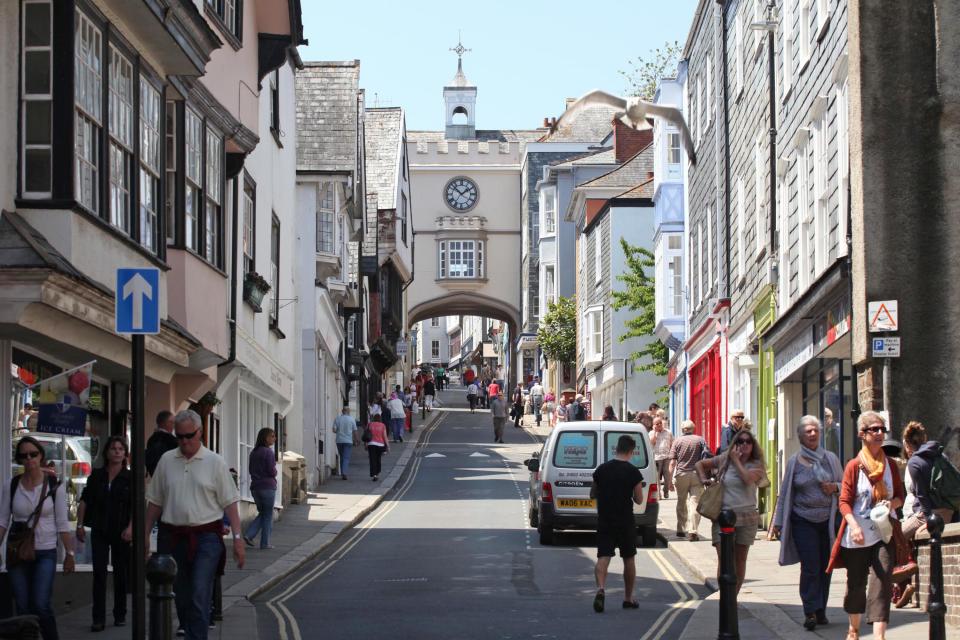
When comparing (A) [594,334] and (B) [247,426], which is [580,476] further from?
(A) [594,334]

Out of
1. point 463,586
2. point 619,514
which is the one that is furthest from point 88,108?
point 463,586

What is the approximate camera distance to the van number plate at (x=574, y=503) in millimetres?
20953

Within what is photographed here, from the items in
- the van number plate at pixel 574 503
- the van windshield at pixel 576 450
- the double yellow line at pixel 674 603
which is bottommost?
the double yellow line at pixel 674 603

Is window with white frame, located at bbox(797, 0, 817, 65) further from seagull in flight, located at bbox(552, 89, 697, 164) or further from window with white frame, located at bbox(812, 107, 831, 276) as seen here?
seagull in flight, located at bbox(552, 89, 697, 164)

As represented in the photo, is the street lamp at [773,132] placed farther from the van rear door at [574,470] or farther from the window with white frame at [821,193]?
the van rear door at [574,470]

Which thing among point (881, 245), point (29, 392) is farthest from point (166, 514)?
point (881, 245)

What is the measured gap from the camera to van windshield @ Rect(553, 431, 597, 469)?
21.3 metres

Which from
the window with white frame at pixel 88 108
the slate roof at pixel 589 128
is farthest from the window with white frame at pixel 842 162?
the slate roof at pixel 589 128

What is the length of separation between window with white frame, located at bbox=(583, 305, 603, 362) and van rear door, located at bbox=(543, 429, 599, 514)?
1259 inches

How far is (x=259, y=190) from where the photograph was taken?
931 inches

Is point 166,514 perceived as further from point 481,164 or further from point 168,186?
point 481,164

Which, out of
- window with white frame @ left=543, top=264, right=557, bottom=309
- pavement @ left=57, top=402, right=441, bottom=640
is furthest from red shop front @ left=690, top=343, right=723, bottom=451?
window with white frame @ left=543, top=264, right=557, bottom=309

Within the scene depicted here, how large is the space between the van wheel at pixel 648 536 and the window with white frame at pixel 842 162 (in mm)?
5261

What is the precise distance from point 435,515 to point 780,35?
9581 millimetres
